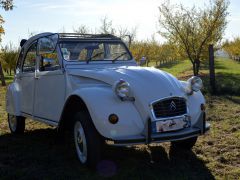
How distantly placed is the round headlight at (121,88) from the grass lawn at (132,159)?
95 centimetres

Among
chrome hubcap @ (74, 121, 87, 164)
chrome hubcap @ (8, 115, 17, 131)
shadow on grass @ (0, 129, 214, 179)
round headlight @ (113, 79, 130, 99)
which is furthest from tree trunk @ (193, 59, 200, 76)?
round headlight @ (113, 79, 130, 99)

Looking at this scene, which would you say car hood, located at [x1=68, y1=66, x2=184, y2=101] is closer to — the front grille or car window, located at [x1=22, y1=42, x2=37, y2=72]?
the front grille

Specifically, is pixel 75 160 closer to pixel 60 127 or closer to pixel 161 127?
pixel 60 127

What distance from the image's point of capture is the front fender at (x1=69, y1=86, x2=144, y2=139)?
165 inches

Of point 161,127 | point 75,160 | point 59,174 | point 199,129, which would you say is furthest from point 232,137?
point 59,174

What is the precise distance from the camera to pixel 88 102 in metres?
4.38

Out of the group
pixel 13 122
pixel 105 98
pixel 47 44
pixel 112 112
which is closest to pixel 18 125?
pixel 13 122

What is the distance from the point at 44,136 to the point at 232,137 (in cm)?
349

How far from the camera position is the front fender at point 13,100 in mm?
6871

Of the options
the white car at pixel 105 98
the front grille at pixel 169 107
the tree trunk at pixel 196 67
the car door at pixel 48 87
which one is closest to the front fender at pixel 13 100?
the white car at pixel 105 98

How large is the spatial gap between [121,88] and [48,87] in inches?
73.0

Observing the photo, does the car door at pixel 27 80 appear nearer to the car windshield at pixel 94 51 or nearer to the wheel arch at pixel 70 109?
the car windshield at pixel 94 51

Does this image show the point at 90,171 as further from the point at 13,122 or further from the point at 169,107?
the point at 13,122

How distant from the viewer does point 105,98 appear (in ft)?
14.3
